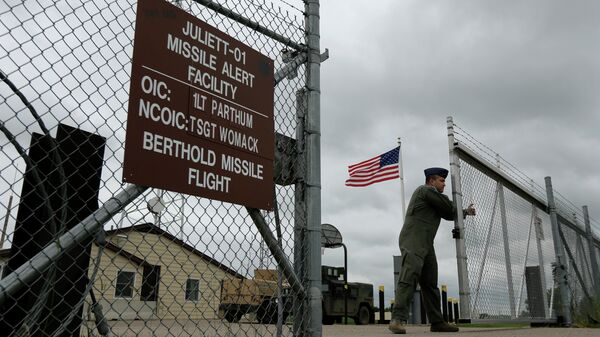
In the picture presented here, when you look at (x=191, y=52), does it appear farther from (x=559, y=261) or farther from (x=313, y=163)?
(x=559, y=261)

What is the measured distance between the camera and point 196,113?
9.93 ft

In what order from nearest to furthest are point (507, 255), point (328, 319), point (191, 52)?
→ point (191, 52), point (507, 255), point (328, 319)

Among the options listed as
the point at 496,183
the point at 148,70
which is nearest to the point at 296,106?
the point at 148,70

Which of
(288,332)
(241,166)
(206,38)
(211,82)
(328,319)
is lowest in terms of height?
Result: (328,319)

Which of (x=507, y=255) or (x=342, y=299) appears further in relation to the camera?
(x=342, y=299)

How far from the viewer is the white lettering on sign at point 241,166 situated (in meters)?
3.14

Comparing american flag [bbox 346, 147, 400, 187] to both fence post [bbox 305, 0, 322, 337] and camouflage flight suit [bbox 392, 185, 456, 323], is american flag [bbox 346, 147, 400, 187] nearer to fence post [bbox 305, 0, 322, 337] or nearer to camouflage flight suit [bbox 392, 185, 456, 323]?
camouflage flight suit [bbox 392, 185, 456, 323]

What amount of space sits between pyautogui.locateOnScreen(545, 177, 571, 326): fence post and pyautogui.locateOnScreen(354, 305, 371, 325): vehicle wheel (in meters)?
5.44

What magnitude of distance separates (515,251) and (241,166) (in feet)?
22.5

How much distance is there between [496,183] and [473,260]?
68.2 inches

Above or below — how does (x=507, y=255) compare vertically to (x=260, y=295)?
above

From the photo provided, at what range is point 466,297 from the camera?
6.75 metres

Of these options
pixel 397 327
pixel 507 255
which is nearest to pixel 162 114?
pixel 397 327

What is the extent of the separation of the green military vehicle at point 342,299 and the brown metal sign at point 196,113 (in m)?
9.61
